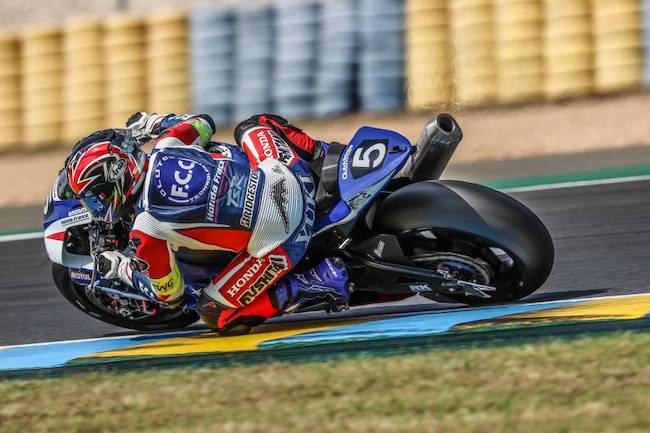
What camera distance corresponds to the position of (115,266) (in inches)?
218

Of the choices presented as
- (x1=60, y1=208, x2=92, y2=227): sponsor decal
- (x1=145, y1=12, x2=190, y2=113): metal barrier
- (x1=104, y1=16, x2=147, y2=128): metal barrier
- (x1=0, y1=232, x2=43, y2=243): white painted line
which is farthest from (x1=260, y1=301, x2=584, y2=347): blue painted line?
(x1=104, y1=16, x2=147, y2=128): metal barrier

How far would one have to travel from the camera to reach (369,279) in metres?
5.67

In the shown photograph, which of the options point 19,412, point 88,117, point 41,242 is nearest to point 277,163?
point 19,412

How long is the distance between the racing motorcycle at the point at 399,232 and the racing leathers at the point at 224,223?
0.51ft

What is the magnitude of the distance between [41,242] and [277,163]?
388 cm

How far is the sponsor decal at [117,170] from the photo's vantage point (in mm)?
5320

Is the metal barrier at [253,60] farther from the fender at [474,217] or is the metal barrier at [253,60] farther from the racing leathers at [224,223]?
the fender at [474,217]

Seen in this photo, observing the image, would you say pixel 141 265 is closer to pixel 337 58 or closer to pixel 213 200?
pixel 213 200

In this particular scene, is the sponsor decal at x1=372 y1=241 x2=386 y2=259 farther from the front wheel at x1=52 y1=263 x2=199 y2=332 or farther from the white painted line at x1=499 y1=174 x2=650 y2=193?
the white painted line at x1=499 y1=174 x2=650 y2=193

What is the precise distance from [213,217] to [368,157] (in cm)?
82

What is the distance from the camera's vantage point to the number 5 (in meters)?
5.59

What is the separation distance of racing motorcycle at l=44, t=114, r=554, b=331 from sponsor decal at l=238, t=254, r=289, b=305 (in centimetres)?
23

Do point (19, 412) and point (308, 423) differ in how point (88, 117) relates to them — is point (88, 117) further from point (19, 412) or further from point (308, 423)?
point (308, 423)

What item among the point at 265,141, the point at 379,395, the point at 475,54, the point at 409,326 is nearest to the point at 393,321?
the point at 409,326
